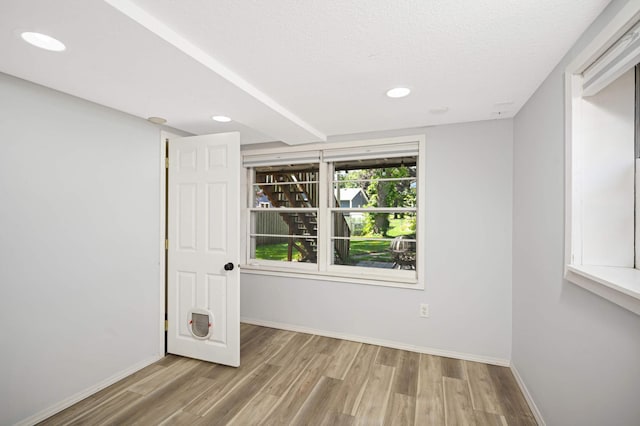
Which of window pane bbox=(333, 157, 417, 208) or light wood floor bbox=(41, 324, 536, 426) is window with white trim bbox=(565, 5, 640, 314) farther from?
window pane bbox=(333, 157, 417, 208)

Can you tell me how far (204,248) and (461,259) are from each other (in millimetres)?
2429

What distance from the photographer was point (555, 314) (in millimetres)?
1720

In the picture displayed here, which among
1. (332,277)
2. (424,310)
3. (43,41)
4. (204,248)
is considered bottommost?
(424,310)

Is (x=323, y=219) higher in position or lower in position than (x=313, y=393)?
higher

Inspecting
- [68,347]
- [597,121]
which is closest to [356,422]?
[68,347]

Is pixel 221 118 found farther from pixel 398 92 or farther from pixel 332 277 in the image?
pixel 332 277

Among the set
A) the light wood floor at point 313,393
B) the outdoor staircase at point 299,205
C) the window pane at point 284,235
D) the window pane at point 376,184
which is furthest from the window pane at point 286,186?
the light wood floor at point 313,393

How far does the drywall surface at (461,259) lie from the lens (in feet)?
8.72

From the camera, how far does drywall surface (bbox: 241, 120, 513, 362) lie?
2658mm

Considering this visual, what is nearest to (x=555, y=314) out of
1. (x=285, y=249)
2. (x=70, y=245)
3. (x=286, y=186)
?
(x=285, y=249)

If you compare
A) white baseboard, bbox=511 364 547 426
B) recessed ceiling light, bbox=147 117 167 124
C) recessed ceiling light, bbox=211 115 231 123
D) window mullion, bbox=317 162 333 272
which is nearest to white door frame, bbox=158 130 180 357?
recessed ceiling light, bbox=147 117 167 124

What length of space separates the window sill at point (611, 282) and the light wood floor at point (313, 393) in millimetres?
1193

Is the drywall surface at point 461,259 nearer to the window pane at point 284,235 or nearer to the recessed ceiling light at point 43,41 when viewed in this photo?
the window pane at point 284,235

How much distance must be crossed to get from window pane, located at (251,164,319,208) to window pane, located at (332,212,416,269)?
1.45ft
